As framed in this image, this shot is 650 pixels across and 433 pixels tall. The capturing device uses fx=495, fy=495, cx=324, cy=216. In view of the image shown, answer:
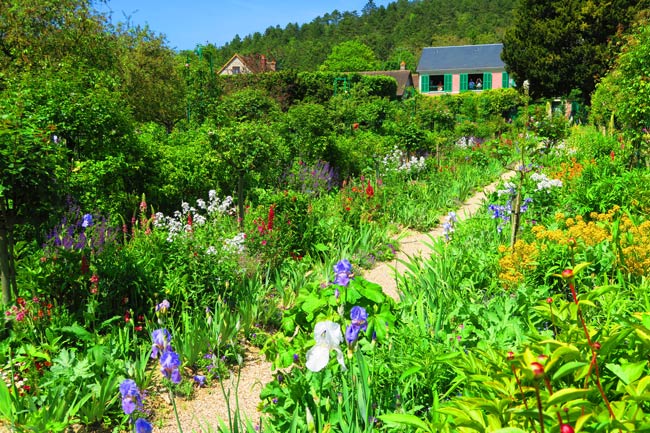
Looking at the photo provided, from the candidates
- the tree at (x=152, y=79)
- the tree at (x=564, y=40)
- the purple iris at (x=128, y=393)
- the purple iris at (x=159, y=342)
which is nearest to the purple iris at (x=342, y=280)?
the purple iris at (x=159, y=342)

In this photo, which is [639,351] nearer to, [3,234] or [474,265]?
[474,265]

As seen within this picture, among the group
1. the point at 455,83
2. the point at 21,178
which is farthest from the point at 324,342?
the point at 455,83

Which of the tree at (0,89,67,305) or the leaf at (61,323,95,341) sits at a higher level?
the tree at (0,89,67,305)

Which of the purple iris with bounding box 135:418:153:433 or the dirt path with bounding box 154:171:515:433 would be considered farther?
the dirt path with bounding box 154:171:515:433

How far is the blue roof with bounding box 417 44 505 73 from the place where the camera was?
41.2 m

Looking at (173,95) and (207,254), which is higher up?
(173,95)

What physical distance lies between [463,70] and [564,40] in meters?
19.6

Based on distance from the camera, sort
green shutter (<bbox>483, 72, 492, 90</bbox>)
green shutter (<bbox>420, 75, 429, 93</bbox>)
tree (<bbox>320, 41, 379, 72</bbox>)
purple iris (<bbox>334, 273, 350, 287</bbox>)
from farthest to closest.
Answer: tree (<bbox>320, 41, 379, 72</bbox>), green shutter (<bbox>420, 75, 429, 93</bbox>), green shutter (<bbox>483, 72, 492, 90</bbox>), purple iris (<bbox>334, 273, 350, 287</bbox>)

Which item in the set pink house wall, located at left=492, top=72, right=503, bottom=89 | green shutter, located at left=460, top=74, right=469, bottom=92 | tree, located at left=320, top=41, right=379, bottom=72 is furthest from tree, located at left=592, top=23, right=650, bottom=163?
tree, located at left=320, top=41, right=379, bottom=72

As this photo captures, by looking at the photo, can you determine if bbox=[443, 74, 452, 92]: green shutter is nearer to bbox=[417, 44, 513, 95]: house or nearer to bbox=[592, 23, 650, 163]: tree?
bbox=[417, 44, 513, 95]: house

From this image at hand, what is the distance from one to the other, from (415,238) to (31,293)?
15.4 feet

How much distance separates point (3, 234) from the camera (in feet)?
11.6

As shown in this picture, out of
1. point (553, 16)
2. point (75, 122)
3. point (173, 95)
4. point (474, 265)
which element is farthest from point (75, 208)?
point (553, 16)

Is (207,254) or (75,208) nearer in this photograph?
(207,254)
